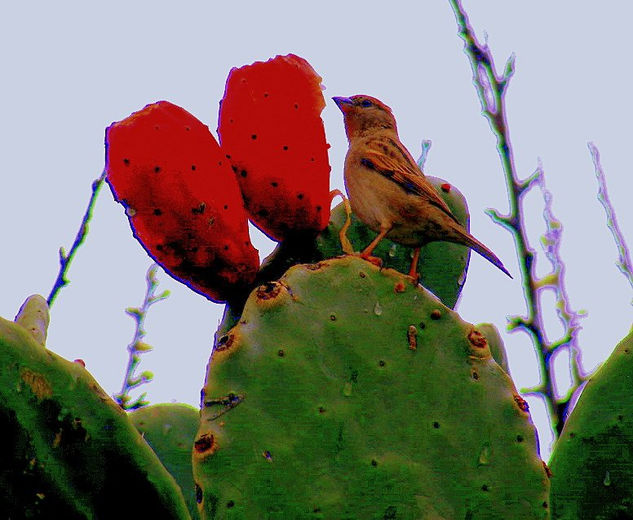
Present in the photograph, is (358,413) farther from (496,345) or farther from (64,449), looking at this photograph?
(496,345)

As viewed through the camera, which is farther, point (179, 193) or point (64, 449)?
point (179, 193)

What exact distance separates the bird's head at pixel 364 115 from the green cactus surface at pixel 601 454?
2.73 ft

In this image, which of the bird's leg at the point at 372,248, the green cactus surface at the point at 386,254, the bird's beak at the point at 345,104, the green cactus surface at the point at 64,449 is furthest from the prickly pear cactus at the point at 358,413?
the bird's beak at the point at 345,104

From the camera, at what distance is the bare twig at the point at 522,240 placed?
240 cm

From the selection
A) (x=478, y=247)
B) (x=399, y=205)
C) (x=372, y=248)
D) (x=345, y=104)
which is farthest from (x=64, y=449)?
(x=345, y=104)

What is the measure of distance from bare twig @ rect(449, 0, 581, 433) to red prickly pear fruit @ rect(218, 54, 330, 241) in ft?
1.52

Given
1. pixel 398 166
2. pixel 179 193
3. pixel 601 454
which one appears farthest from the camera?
pixel 398 166

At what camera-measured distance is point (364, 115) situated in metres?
2.58

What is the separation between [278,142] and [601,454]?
962 millimetres

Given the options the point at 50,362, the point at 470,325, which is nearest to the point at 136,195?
the point at 50,362

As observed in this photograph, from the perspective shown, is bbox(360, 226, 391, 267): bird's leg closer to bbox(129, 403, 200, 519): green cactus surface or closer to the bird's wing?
the bird's wing

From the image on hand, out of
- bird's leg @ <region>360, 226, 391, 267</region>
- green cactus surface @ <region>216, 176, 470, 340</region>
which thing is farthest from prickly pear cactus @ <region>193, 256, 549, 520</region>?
green cactus surface @ <region>216, 176, 470, 340</region>

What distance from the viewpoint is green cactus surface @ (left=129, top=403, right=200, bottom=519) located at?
230 centimetres

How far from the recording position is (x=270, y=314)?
1.80 m
